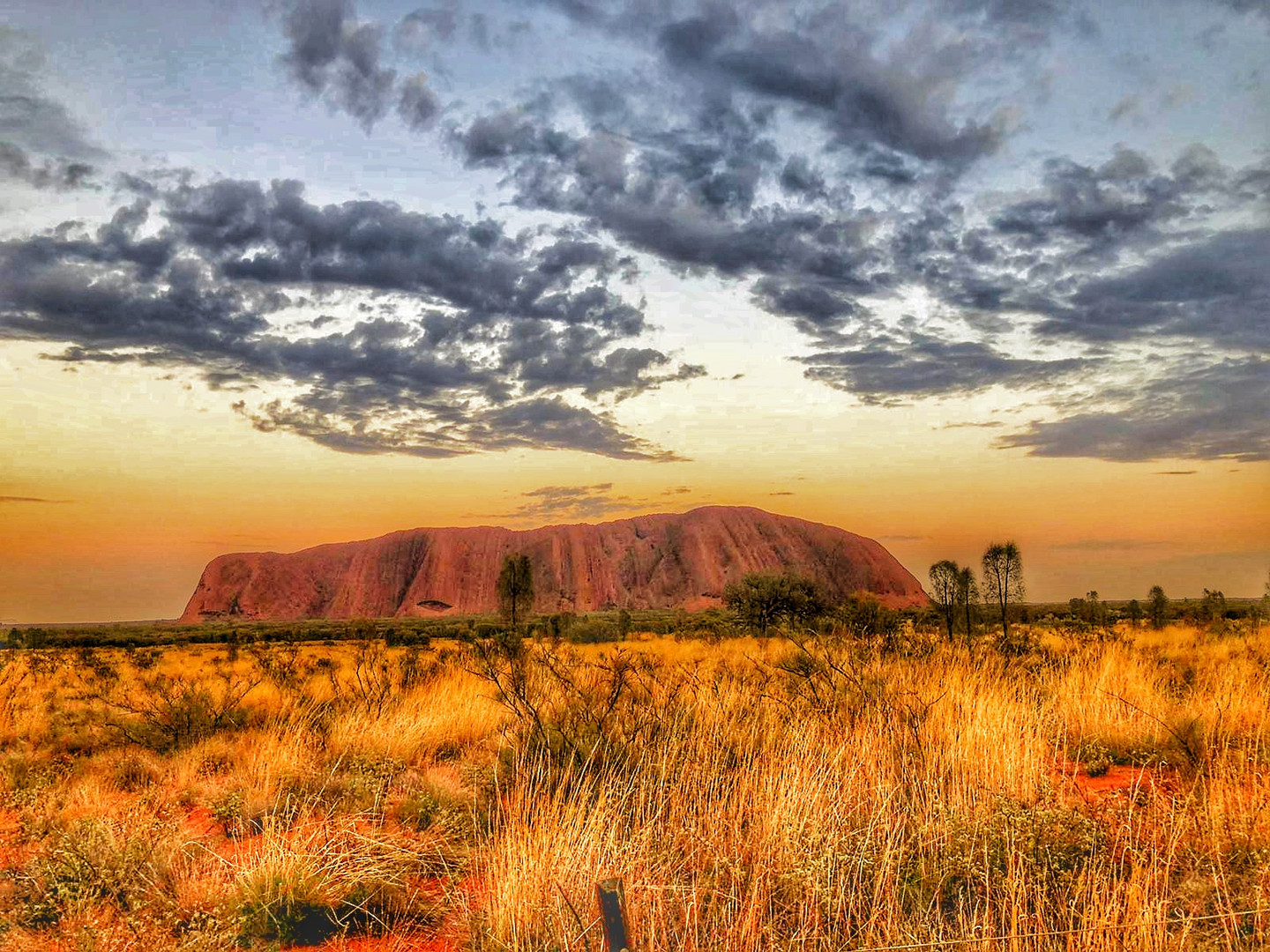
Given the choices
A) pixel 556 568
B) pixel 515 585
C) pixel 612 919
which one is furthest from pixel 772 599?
pixel 556 568

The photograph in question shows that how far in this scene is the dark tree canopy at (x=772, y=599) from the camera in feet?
110

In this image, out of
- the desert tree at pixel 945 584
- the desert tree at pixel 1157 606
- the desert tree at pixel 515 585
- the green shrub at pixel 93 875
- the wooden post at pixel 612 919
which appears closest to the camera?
the wooden post at pixel 612 919

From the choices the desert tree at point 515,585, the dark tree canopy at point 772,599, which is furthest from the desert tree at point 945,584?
the desert tree at point 515,585

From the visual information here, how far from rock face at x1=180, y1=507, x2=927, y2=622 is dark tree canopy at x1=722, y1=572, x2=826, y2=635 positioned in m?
65.5

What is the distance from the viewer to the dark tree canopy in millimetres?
33500

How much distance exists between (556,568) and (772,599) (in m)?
78.0

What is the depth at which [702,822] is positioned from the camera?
17.1 feet

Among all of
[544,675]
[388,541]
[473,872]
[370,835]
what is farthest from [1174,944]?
[388,541]

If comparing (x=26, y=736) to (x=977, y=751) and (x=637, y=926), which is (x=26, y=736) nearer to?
(x=637, y=926)

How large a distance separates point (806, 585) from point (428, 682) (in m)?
25.2

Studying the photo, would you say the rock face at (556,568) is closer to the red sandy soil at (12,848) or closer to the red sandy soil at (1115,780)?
the red sandy soil at (1115,780)

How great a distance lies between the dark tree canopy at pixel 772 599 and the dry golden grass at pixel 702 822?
23417 mm

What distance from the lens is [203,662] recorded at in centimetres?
2475

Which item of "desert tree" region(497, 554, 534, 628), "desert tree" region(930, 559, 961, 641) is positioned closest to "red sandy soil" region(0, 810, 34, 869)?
"desert tree" region(930, 559, 961, 641)
